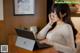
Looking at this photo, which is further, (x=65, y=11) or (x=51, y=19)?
(x=51, y=19)

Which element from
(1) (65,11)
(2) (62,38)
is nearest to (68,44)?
(2) (62,38)

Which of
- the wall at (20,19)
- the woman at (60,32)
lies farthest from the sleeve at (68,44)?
the wall at (20,19)

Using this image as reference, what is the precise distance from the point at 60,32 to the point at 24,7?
834mm

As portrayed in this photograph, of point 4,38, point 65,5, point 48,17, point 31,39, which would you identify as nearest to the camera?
point 31,39

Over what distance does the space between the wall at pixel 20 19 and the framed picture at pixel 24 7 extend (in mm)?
65

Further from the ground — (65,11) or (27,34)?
(65,11)

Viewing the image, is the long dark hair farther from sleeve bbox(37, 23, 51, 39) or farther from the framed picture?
the framed picture

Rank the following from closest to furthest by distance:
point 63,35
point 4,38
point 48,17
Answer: point 63,35 → point 48,17 → point 4,38

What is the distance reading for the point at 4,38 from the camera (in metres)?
3.19

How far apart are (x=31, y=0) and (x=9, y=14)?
0.42m

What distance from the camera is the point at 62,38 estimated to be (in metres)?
2.49

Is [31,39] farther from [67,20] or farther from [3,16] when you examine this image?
[3,16]

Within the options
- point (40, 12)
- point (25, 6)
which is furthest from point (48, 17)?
point (25, 6)

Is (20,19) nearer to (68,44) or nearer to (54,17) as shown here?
(54,17)
